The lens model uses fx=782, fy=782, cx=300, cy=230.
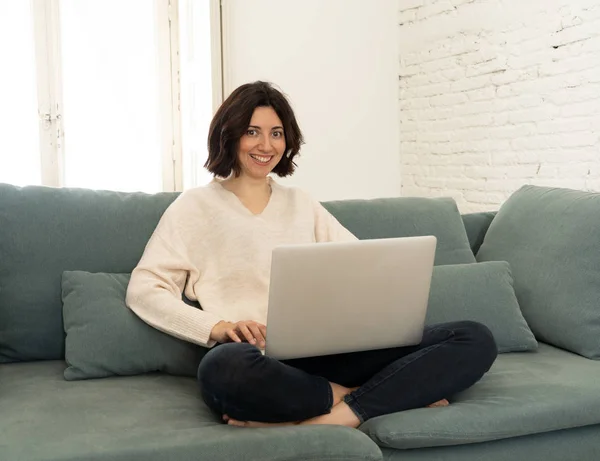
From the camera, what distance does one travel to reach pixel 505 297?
223cm

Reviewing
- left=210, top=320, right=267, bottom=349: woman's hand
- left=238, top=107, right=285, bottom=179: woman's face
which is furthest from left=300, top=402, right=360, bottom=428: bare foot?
left=238, top=107, right=285, bottom=179: woman's face

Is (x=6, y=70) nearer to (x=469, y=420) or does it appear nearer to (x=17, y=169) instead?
(x=17, y=169)

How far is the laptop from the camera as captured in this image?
1.59m

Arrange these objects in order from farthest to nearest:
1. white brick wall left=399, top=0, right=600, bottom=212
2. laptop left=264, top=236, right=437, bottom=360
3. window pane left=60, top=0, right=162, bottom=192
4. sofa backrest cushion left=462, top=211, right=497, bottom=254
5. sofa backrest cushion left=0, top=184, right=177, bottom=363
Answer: window pane left=60, top=0, right=162, bottom=192 < white brick wall left=399, top=0, right=600, bottom=212 < sofa backrest cushion left=462, top=211, right=497, bottom=254 < sofa backrest cushion left=0, top=184, right=177, bottom=363 < laptop left=264, top=236, right=437, bottom=360

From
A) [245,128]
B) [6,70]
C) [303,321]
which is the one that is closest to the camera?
[303,321]

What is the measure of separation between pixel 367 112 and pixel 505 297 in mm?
2763

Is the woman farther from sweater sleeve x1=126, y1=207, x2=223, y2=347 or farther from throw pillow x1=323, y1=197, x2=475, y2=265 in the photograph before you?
throw pillow x1=323, y1=197, x2=475, y2=265

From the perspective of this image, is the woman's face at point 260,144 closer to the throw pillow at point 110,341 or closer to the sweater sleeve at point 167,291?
the sweater sleeve at point 167,291

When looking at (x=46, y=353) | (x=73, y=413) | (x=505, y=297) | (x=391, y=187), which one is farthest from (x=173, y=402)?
(x=391, y=187)

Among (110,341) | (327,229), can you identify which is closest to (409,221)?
(327,229)

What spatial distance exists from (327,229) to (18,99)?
8.41 feet

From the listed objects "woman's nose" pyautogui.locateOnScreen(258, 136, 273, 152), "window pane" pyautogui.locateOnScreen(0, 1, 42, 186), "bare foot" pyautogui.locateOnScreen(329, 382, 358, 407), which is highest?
"window pane" pyautogui.locateOnScreen(0, 1, 42, 186)

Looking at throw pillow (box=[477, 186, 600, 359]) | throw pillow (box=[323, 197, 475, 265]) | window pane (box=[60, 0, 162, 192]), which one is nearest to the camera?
throw pillow (box=[477, 186, 600, 359])

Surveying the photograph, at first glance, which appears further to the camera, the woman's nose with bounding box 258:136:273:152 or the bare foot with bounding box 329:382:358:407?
the woman's nose with bounding box 258:136:273:152
